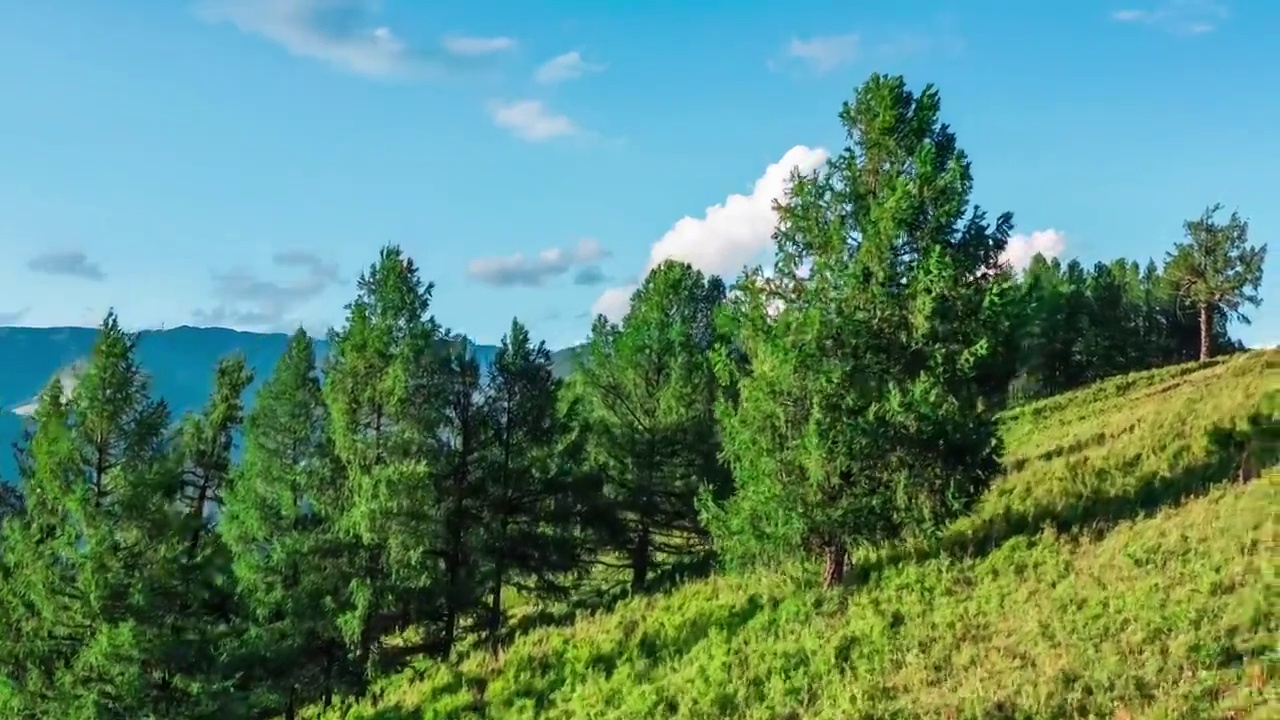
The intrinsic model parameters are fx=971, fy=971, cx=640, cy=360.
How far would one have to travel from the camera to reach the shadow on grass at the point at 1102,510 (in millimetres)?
18953

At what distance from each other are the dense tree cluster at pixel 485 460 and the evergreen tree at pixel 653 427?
0.35ft

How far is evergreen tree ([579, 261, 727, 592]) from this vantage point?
3291 centimetres

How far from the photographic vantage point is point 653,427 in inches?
1313

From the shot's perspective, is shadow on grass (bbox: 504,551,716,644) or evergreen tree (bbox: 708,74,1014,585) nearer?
evergreen tree (bbox: 708,74,1014,585)

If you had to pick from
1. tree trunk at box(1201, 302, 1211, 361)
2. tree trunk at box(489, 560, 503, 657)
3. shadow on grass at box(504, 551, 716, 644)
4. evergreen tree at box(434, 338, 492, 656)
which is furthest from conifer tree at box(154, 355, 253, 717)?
tree trunk at box(1201, 302, 1211, 361)

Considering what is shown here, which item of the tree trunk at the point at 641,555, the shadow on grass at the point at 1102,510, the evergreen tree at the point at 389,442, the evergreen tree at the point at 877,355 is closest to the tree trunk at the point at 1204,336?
the tree trunk at the point at 641,555

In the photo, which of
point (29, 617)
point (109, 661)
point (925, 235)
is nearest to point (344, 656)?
point (109, 661)

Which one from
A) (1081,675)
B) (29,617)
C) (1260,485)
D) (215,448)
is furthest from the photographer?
(215,448)

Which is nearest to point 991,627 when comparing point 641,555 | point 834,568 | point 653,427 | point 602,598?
point 834,568

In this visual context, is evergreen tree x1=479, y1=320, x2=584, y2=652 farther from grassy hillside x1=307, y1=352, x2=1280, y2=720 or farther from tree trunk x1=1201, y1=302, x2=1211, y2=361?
tree trunk x1=1201, y1=302, x2=1211, y2=361

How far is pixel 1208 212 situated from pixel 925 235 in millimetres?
52933

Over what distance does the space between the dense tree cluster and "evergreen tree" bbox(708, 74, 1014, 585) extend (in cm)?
6

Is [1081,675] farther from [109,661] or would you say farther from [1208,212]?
[1208,212]

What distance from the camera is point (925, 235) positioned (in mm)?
18859
